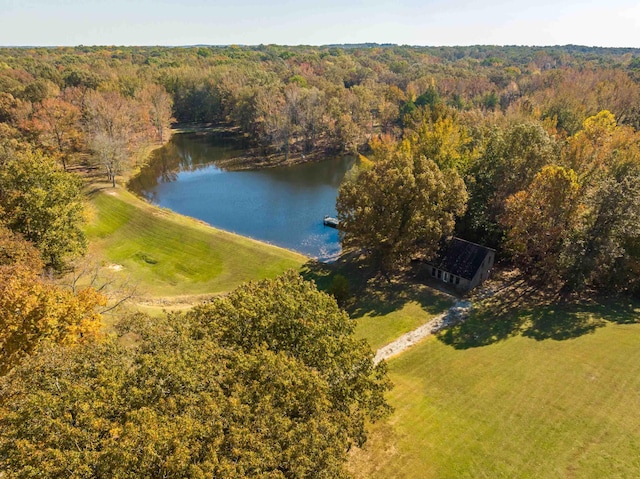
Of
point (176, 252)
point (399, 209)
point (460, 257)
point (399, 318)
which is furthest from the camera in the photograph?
point (176, 252)

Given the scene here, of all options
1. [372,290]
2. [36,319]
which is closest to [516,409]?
[372,290]

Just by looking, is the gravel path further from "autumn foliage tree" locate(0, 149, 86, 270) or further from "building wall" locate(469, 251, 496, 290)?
"autumn foliage tree" locate(0, 149, 86, 270)

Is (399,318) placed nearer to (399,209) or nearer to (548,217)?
(399,209)

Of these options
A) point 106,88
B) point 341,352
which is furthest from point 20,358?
point 106,88

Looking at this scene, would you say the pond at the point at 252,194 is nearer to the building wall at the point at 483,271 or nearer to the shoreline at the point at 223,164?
the shoreline at the point at 223,164

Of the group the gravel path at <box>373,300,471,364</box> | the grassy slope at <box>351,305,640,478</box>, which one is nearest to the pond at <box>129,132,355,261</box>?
the gravel path at <box>373,300,471,364</box>

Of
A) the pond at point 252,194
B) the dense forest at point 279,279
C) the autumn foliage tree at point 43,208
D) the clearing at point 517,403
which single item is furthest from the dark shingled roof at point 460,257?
the autumn foliage tree at point 43,208

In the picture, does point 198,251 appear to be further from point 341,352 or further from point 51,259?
point 341,352
